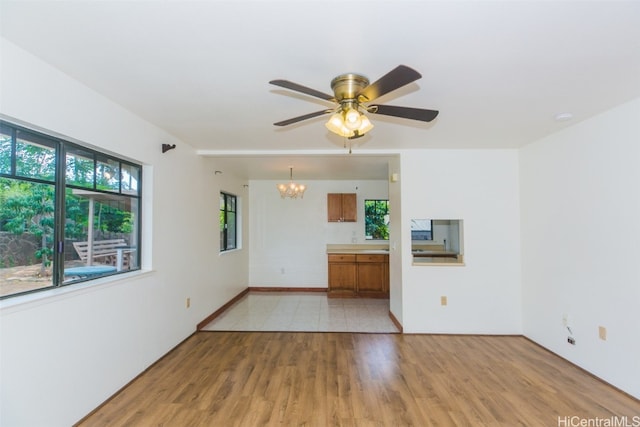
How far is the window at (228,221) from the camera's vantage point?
5352mm

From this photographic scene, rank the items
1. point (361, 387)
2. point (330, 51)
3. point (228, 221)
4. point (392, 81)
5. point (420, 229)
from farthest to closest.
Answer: point (228, 221), point (420, 229), point (361, 387), point (330, 51), point (392, 81)

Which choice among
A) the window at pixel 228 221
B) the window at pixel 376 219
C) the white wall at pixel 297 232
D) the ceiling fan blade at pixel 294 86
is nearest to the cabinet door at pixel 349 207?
the white wall at pixel 297 232

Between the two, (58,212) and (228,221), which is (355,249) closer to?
(228,221)

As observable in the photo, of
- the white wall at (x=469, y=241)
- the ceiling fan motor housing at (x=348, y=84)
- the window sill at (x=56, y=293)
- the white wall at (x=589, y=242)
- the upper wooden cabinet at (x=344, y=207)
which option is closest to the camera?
the window sill at (x=56, y=293)

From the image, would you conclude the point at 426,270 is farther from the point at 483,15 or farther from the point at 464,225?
the point at 483,15

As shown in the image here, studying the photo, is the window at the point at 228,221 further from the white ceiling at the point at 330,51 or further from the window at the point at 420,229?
the window at the point at 420,229

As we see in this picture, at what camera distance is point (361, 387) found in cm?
258

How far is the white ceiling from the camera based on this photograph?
140cm

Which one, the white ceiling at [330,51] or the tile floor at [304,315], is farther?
the tile floor at [304,315]

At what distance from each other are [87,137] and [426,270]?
3.73 m

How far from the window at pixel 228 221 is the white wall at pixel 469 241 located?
316cm

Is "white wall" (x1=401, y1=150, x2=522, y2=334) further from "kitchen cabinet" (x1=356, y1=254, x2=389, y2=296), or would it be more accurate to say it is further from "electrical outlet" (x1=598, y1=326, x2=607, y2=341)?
"kitchen cabinet" (x1=356, y1=254, x2=389, y2=296)

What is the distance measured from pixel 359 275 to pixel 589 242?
145 inches

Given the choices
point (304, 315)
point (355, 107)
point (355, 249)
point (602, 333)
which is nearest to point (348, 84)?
point (355, 107)
